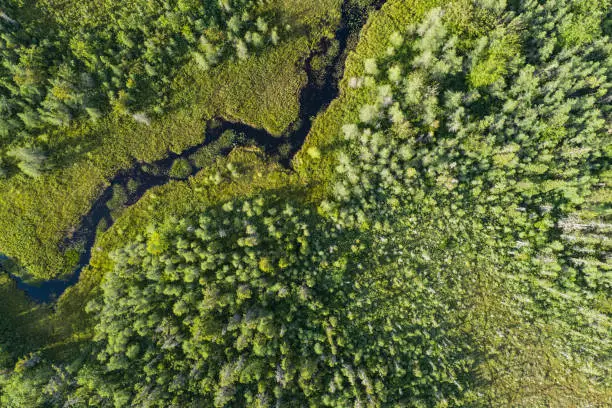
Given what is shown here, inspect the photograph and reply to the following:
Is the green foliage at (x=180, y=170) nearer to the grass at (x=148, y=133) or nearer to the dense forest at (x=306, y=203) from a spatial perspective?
the dense forest at (x=306, y=203)

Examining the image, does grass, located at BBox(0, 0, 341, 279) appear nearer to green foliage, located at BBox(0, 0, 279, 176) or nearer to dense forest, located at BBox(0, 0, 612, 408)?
dense forest, located at BBox(0, 0, 612, 408)

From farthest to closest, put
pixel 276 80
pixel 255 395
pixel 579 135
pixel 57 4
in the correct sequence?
1. pixel 276 80
2. pixel 57 4
3. pixel 579 135
4. pixel 255 395

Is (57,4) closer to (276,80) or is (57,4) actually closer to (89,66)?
(89,66)

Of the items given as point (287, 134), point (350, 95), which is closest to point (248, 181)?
point (287, 134)

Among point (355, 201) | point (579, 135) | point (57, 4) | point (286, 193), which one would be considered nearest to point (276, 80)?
point (286, 193)

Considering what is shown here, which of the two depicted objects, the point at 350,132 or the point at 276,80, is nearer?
the point at 350,132
